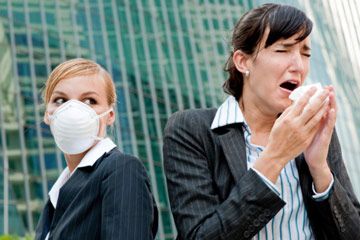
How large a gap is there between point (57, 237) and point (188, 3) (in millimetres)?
36169

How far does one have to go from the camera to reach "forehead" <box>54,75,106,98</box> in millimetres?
3557

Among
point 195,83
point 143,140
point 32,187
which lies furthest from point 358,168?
point 32,187

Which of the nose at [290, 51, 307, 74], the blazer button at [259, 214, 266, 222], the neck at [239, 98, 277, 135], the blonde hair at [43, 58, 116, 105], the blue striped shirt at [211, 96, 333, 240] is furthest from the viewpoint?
the blonde hair at [43, 58, 116, 105]

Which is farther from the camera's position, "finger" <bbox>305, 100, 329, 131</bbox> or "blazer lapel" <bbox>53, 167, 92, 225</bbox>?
"blazer lapel" <bbox>53, 167, 92, 225</bbox>

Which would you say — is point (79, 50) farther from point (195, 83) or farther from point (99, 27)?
point (195, 83)

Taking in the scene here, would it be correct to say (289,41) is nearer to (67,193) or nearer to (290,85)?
(290,85)

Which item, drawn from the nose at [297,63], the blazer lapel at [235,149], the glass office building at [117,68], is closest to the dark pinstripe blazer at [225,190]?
the blazer lapel at [235,149]

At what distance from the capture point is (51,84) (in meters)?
3.58

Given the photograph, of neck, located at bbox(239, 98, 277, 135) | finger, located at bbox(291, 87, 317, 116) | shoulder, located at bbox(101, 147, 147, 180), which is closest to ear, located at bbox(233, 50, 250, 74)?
neck, located at bbox(239, 98, 277, 135)

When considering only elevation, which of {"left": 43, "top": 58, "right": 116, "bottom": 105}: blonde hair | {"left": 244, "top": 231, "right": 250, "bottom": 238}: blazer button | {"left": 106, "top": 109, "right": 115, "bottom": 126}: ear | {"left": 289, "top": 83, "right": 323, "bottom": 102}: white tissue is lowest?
{"left": 244, "top": 231, "right": 250, "bottom": 238}: blazer button

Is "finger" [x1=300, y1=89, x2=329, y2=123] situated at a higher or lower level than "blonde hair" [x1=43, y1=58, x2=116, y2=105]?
lower

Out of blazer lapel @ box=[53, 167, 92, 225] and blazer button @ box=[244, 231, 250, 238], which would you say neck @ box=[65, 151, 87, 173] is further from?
blazer button @ box=[244, 231, 250, 238]

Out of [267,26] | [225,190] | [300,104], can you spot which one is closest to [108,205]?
[225,190]

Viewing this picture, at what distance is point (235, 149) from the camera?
3273 millimetres
